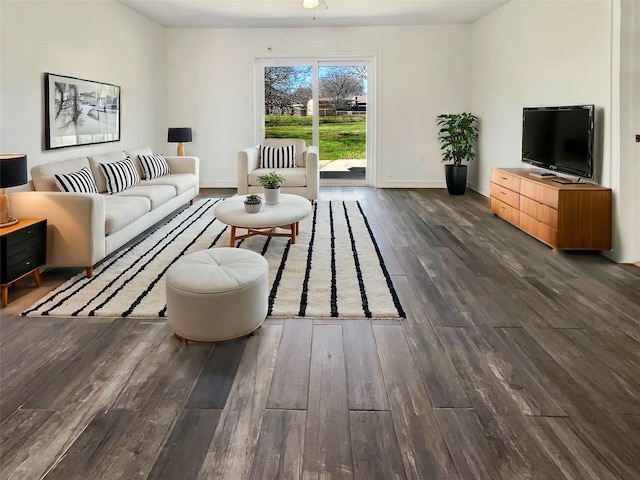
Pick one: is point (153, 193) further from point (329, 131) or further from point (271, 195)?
point (329, 131)

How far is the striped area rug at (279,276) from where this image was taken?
3.06 metres

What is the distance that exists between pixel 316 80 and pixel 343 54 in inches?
23.9

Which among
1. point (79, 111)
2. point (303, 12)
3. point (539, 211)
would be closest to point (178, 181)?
point (79, 111)

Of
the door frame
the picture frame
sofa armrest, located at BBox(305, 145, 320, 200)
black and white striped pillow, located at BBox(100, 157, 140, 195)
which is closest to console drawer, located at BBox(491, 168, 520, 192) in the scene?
sofa armrest, located at BBox(305, 145, 320, 200)

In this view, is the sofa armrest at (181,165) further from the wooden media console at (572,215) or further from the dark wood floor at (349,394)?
the wooden media console at (572,215)

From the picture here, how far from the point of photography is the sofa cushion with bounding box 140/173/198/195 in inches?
230

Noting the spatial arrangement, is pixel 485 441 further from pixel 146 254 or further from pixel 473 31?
pixel 473 31

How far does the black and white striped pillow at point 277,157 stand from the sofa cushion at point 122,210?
2451 mm

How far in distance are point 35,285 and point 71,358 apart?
138 centimetres

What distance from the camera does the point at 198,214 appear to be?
19.9 ft

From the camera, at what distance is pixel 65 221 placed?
142 inches

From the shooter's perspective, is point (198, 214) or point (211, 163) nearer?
point (198, 214)

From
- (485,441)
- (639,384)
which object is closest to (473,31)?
(639,384)

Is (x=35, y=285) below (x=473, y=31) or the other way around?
below
